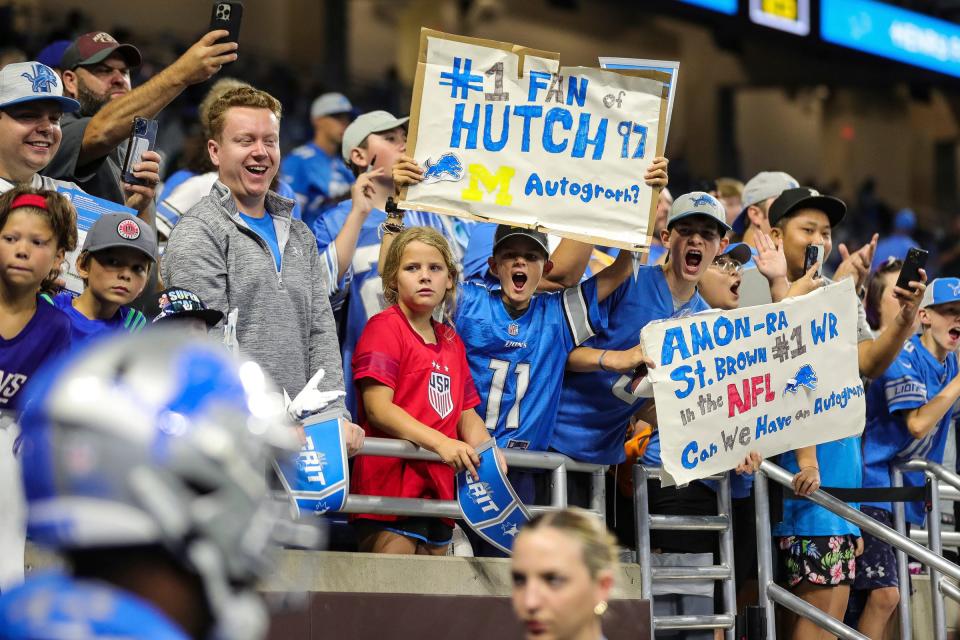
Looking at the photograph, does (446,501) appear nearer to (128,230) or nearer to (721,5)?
(128,230)

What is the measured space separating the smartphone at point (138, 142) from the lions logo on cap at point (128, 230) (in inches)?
16.2

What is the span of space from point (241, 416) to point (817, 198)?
192 inches

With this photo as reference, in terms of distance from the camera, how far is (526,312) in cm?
501

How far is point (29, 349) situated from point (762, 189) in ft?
13.3

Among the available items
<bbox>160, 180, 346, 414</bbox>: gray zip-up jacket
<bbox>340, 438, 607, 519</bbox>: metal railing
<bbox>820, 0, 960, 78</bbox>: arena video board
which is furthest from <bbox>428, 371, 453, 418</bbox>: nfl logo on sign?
<bbox>820, 0, 960, 78</bbox>: arena video board

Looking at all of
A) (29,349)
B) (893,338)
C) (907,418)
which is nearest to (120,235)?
(29,349)

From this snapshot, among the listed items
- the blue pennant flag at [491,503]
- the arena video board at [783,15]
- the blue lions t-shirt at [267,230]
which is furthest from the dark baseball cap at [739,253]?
the arena video board at [783,15]

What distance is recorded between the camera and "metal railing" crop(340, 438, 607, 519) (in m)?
4.35

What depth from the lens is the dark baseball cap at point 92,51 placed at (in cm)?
522

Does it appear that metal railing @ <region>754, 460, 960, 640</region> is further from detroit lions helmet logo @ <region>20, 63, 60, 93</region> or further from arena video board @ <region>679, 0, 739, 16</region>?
arena video board @ <region>679, 0, 739, 16</region>

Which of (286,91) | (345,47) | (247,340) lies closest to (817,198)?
(247,340)

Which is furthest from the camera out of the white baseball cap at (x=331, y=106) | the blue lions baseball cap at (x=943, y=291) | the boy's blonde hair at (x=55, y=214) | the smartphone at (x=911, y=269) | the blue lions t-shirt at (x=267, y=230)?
the white baseball cap at (x=331, y=106)

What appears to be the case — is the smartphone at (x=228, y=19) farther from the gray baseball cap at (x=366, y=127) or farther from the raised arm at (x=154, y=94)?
the gray baseball cap at (x=366, y=127)

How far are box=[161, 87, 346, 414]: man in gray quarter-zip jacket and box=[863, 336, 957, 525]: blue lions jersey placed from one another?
2681 millimetres
